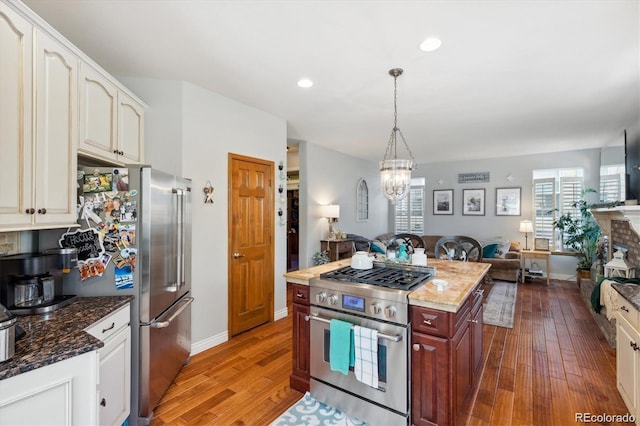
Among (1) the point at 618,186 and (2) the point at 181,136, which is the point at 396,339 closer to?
(2) the point at 181,136

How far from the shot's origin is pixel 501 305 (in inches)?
181

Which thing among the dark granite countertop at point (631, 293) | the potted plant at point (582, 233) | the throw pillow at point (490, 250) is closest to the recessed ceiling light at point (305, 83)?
the dark granite countertop at point (631, 293)

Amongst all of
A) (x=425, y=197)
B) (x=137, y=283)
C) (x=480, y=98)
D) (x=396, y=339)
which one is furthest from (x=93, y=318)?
(x=425, y=197)

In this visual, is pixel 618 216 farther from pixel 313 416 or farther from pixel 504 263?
pixel 313 416

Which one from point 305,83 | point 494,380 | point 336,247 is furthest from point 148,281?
point 336,247

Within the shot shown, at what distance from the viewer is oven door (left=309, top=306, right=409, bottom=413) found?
1867 mm

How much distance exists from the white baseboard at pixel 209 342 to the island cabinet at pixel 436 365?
2168mm

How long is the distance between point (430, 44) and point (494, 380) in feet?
9.38

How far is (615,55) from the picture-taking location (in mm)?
2393

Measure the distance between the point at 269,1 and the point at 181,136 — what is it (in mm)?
1599

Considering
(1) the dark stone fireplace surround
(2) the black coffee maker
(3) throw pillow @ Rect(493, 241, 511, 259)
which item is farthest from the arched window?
(2) the black coffee maker

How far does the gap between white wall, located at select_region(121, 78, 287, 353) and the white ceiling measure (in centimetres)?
16

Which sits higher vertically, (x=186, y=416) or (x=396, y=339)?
(x=396, y=339)

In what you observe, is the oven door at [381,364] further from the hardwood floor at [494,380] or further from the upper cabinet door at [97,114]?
the upper cabinet door at [97,114]
